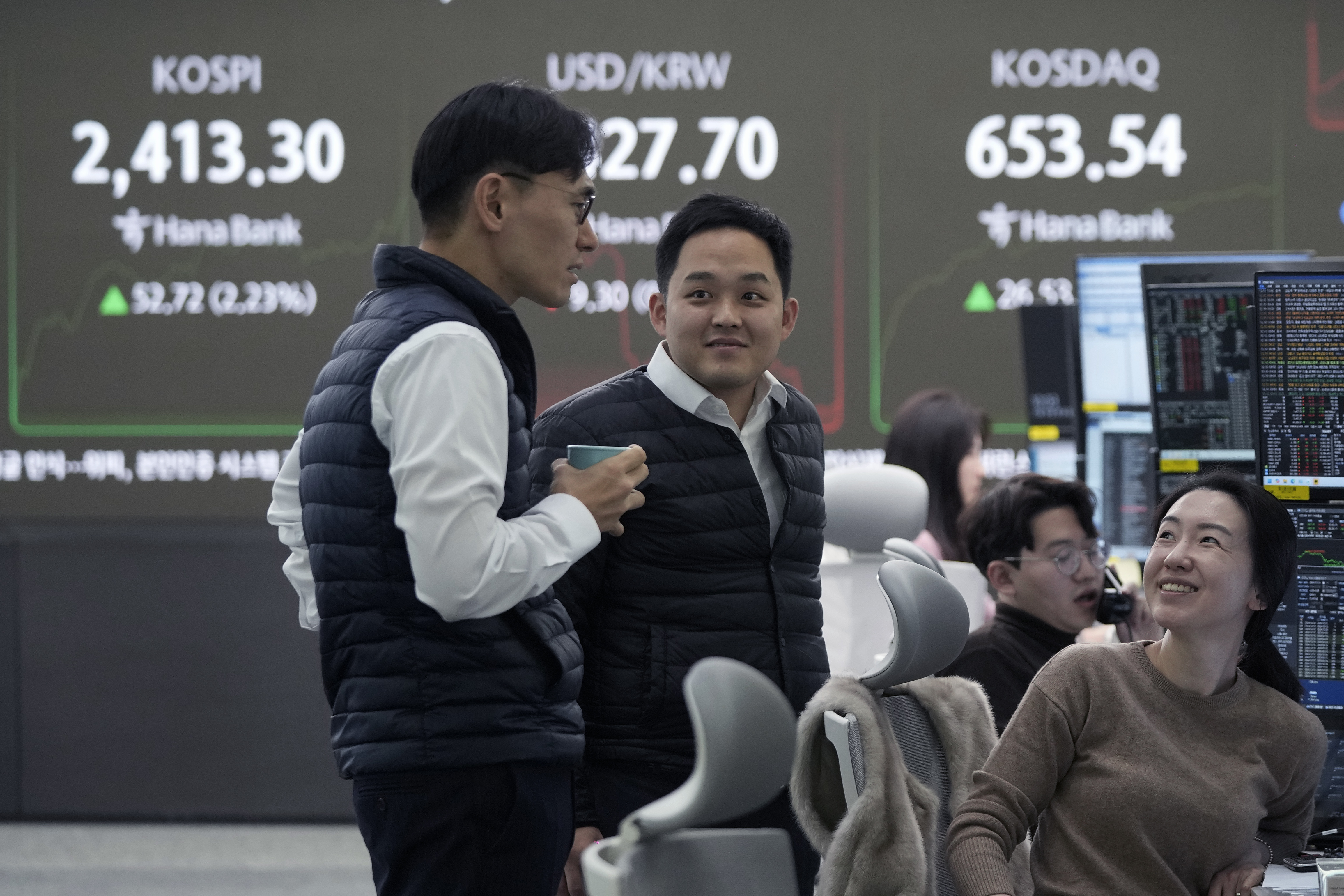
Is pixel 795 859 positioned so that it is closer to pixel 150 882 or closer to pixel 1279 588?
pixel 1279 588

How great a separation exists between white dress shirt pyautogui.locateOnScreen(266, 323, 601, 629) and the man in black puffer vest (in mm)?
357

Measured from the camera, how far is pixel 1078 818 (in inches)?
70.1

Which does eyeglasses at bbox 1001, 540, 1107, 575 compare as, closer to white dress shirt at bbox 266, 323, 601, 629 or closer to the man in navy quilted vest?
the man in navy quilted vest

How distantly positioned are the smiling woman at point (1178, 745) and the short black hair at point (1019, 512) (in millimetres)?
794

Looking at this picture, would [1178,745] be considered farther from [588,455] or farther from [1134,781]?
[588,455]

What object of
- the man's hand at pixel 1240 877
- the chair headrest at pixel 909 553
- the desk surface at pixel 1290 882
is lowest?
the desk surface at pixel 1290 882

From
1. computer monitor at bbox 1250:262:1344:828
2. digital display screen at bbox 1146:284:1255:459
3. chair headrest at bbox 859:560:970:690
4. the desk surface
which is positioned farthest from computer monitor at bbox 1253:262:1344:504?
chair headrest at bbox 859:560:970:690

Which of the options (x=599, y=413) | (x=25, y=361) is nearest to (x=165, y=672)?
(x=25, y=361)

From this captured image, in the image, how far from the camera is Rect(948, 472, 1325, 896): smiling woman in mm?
1739

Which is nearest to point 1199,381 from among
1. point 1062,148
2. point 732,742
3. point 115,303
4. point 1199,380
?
point 1199,380

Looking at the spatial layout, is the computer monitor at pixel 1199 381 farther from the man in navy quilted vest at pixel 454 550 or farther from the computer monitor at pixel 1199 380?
the man in navy quilted vest at pixel 454 550

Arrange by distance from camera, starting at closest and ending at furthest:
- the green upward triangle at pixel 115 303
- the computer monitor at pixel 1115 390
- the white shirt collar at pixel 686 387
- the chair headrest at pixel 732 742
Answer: the chair headrest at pixel 732 742, the white shirt collar at pixel 686 387, the computer monitor at pixel 1115 390, the green upward triangle at pixel 115 303

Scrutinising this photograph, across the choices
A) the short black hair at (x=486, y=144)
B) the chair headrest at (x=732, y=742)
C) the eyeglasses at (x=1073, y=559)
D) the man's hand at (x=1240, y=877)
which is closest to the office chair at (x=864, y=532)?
the eyeglasses at (x=1073, y=559)

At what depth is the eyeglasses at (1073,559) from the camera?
8.62 ft
